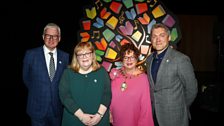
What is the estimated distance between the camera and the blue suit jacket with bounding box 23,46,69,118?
277 centimetres

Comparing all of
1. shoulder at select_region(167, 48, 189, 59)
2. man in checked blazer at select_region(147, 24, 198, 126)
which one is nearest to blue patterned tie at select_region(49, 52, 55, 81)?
man in checked blazer at select_region(147, 24, 198, 126)

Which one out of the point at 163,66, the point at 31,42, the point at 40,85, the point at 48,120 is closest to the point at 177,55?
the point at 163,66

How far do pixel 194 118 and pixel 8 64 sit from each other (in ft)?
11.4

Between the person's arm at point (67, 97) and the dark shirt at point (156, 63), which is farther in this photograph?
the dark shirt at point (156, 63)

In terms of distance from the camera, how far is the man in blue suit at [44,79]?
2771mm

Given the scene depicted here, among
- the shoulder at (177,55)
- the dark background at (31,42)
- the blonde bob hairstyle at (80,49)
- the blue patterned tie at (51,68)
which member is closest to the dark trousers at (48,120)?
the blue patterned tie at (51,68)

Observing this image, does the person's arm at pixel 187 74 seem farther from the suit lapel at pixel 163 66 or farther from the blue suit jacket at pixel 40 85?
the blue suit jacket at pixel 40 85

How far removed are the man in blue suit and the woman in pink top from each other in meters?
0.63

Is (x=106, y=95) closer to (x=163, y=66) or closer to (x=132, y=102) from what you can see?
(x=132, y=102)

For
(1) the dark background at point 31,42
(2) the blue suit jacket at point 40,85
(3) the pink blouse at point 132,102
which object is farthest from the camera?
(1) the dark background at point 31,42

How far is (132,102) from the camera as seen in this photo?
99.1 inches

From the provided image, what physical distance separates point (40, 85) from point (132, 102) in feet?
3.13

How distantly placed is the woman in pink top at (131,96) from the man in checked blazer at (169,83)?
0.08m

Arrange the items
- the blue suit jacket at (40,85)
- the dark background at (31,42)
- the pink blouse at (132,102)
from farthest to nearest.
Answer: the dark background at (31,42), the blue suit jacket at (40,85), the pink blouse at (132,102)
